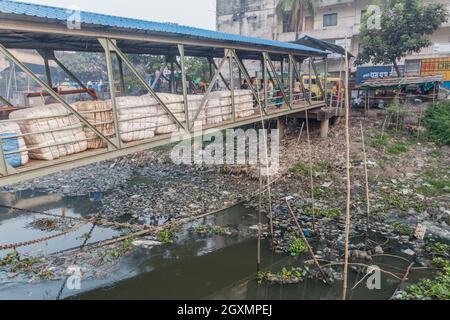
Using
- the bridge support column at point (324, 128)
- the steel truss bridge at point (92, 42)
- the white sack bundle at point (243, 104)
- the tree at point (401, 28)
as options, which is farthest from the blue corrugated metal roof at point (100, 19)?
the tree at point (401, 28)

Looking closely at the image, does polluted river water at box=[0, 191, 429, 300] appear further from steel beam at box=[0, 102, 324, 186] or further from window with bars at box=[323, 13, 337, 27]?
window with bars at box=[323, 13, 337, 27]

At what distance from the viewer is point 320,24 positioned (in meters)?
27.3

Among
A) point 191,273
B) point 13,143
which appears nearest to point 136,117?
point 13,143

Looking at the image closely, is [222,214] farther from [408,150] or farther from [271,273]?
[408,150]

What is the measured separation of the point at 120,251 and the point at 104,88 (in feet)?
62.0

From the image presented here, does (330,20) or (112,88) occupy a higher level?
(330,20)

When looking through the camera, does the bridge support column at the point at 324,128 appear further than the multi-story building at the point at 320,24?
No

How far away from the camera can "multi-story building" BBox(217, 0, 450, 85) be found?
23.2 meters

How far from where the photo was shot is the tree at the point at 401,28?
16.6 metres

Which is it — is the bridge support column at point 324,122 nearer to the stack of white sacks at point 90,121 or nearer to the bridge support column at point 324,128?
the bridge support column at point 324,128

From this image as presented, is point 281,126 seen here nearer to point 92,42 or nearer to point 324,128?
point 324,128

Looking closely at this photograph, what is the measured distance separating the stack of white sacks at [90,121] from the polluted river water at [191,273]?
9.18ft

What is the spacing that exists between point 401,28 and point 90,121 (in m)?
17.3
